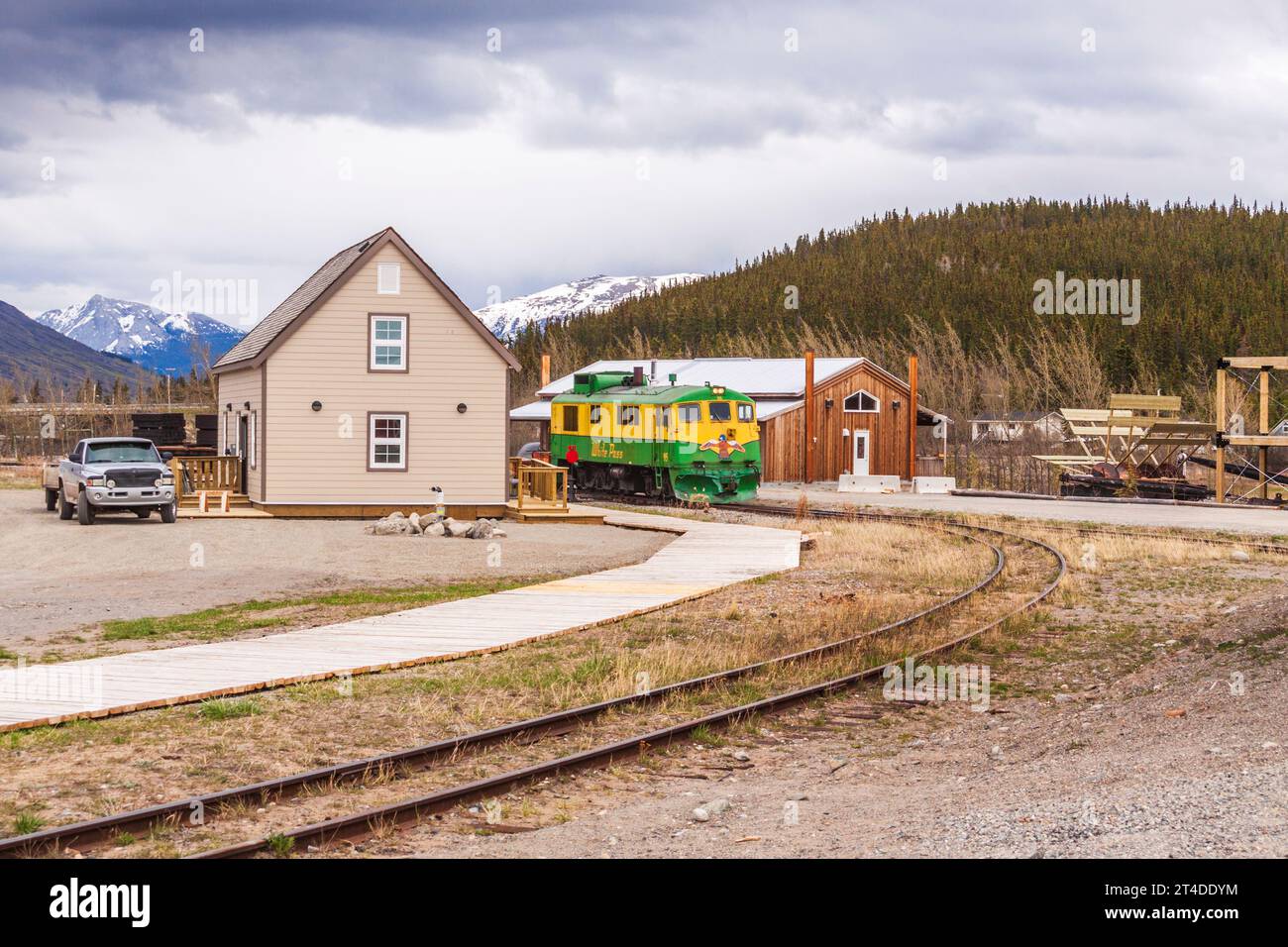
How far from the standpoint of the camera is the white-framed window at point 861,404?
5794 centimetres

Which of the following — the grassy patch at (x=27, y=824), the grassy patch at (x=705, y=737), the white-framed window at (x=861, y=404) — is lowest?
the grassy patch at (x=705, y=737)

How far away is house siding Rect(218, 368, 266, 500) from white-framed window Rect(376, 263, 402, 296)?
334 centimetres

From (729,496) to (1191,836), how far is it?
108 feet

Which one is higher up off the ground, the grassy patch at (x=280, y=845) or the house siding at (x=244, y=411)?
the house siding at (x=244, y=411)

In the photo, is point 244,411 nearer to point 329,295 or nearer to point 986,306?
point 329,295

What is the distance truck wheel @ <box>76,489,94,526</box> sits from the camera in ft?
95.0

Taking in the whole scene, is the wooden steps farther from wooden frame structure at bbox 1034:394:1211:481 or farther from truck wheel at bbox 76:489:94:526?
wooden frame structure at bbox 1034:394:1211:481

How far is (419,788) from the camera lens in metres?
9.10

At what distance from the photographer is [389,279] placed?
107 feet

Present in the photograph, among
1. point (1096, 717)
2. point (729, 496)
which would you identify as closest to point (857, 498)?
point (729, 496)

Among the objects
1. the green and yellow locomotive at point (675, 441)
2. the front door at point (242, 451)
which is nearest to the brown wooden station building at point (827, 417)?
the green and yellow locomotive at point (675, 441)

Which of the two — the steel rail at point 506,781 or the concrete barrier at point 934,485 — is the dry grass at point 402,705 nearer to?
the steel rail at point 506,781

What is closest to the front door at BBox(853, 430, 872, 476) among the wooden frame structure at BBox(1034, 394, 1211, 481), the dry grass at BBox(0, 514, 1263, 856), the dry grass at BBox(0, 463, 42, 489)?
the wooden frame structure at BBox(1034, 394, 1211, 481)
